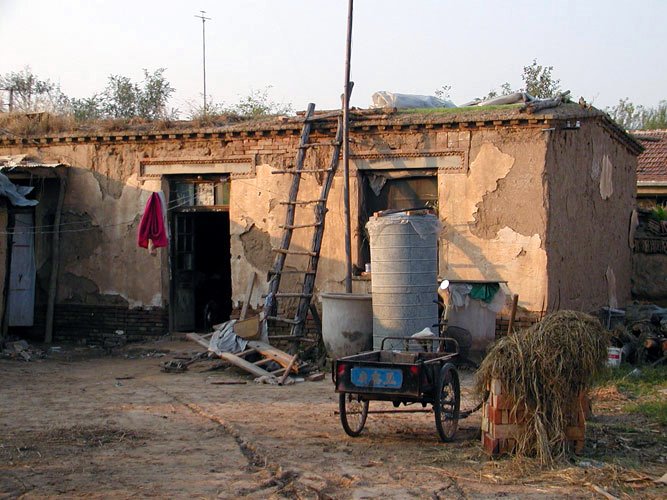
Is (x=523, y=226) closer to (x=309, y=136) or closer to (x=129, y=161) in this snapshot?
(x=309, y=136)

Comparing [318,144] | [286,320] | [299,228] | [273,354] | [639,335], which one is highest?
[318,144]

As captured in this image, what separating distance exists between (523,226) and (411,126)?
2214 millimetres

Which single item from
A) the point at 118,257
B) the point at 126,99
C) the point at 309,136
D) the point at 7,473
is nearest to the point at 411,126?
the point at 309,136

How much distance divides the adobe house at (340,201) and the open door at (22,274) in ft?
0.82

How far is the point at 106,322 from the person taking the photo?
14852 millimetres

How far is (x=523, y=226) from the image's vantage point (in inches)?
484

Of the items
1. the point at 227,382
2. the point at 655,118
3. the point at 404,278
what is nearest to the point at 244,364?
the point at 227,382

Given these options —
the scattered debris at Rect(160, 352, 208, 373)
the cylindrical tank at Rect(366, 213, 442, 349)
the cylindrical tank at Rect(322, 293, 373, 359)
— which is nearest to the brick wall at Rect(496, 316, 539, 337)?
the cylindrical tank at Rect(366, 213, 442, 349)

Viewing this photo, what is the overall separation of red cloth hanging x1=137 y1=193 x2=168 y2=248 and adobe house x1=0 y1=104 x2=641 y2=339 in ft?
1.61

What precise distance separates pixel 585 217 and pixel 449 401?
22.5ft

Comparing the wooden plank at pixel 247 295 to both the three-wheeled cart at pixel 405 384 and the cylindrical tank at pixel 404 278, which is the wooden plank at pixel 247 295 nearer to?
the cylindrical tank at pixel 404 278

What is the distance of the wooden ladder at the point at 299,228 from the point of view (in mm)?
12672

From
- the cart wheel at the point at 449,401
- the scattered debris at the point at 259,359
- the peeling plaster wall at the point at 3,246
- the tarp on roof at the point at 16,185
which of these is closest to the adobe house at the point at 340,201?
the tarp on roof at the point at 16,185

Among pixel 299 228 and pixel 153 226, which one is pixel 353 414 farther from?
pixel 153 226
